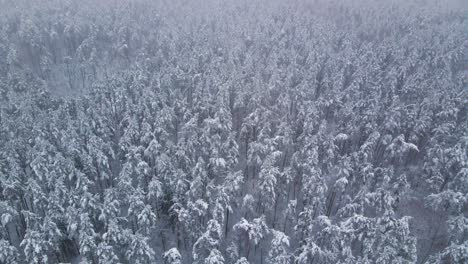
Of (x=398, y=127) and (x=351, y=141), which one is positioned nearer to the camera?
(x=398, y=127)

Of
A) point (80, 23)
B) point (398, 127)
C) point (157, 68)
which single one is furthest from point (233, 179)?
point (80, 23)

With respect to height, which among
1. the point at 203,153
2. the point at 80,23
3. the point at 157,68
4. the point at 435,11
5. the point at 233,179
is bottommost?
the point at 233,179

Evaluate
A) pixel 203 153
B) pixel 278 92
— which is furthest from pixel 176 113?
pixel 278 92

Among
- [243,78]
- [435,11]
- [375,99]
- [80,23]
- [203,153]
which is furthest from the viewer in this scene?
[435,11]

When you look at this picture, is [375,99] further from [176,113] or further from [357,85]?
[176,113]

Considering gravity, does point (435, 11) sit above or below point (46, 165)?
above

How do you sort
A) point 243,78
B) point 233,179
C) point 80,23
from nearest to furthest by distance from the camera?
point 233,179 → point 243,78 → point 80,23

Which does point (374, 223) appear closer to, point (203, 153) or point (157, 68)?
point (203, 153)
